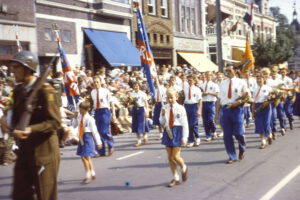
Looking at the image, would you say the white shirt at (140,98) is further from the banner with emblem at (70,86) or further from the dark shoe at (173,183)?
the dark shoe at (173,183)

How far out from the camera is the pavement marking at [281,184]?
6.04 meters

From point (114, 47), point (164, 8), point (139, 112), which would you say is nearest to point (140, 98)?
point (139, 112)

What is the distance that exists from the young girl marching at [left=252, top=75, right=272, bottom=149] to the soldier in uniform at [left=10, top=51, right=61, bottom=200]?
7.28 metres

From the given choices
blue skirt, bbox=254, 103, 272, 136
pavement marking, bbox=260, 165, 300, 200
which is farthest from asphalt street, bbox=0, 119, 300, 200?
blue skirt, bbox=254, 103, 272, 136

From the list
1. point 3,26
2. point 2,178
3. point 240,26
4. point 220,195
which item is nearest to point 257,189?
point 220,195

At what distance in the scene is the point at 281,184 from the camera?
21.9 ft

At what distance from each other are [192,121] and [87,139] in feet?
13.5

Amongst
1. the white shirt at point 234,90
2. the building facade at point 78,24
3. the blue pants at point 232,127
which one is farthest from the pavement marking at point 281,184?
the building facade at point 78,24

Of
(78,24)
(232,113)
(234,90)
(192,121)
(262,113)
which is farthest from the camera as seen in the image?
(78,24)

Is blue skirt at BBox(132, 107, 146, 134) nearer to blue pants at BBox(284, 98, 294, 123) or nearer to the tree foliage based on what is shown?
blue pants at BBox(284, 98, 294, 123)

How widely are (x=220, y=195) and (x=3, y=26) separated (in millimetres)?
13907

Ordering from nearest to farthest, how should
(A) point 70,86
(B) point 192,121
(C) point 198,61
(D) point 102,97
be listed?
(D) point 102,97
(B) point 192,121
(A) point 70,86
(C) point 198,61

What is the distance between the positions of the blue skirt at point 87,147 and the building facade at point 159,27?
21708 millimetres

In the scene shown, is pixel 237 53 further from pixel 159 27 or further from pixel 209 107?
pixel 209 107
